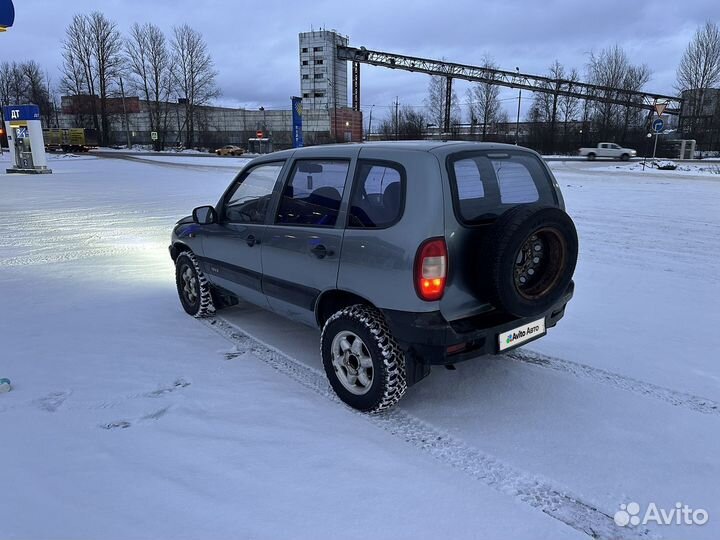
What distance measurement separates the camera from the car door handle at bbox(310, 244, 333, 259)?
3.44m

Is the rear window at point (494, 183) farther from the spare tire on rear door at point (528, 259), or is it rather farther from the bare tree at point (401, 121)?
the bare tree at point (401, 121)

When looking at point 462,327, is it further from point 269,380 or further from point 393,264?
point 269,380

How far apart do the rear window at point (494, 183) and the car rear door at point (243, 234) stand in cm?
166

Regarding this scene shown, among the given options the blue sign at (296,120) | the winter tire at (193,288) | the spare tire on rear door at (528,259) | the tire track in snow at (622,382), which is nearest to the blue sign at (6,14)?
the winter tire at (193,288)

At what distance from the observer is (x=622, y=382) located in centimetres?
377

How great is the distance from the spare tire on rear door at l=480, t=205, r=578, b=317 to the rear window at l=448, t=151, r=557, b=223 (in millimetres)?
192

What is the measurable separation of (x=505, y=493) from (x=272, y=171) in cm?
305

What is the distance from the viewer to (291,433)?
10.3 feet

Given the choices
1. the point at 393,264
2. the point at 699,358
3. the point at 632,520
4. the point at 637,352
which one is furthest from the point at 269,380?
the point at 699,358

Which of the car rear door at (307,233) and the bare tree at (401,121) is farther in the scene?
the bare tree at (401,121)

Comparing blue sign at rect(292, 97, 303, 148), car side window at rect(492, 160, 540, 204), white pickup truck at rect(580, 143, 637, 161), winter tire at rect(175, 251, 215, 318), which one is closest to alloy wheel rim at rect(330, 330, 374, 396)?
car side window at rect(492, 160, 540, 204)

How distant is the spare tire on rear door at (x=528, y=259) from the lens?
2.95 m

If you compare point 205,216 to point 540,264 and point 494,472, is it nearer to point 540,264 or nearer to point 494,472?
point 540,264

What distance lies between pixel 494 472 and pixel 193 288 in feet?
12.2
